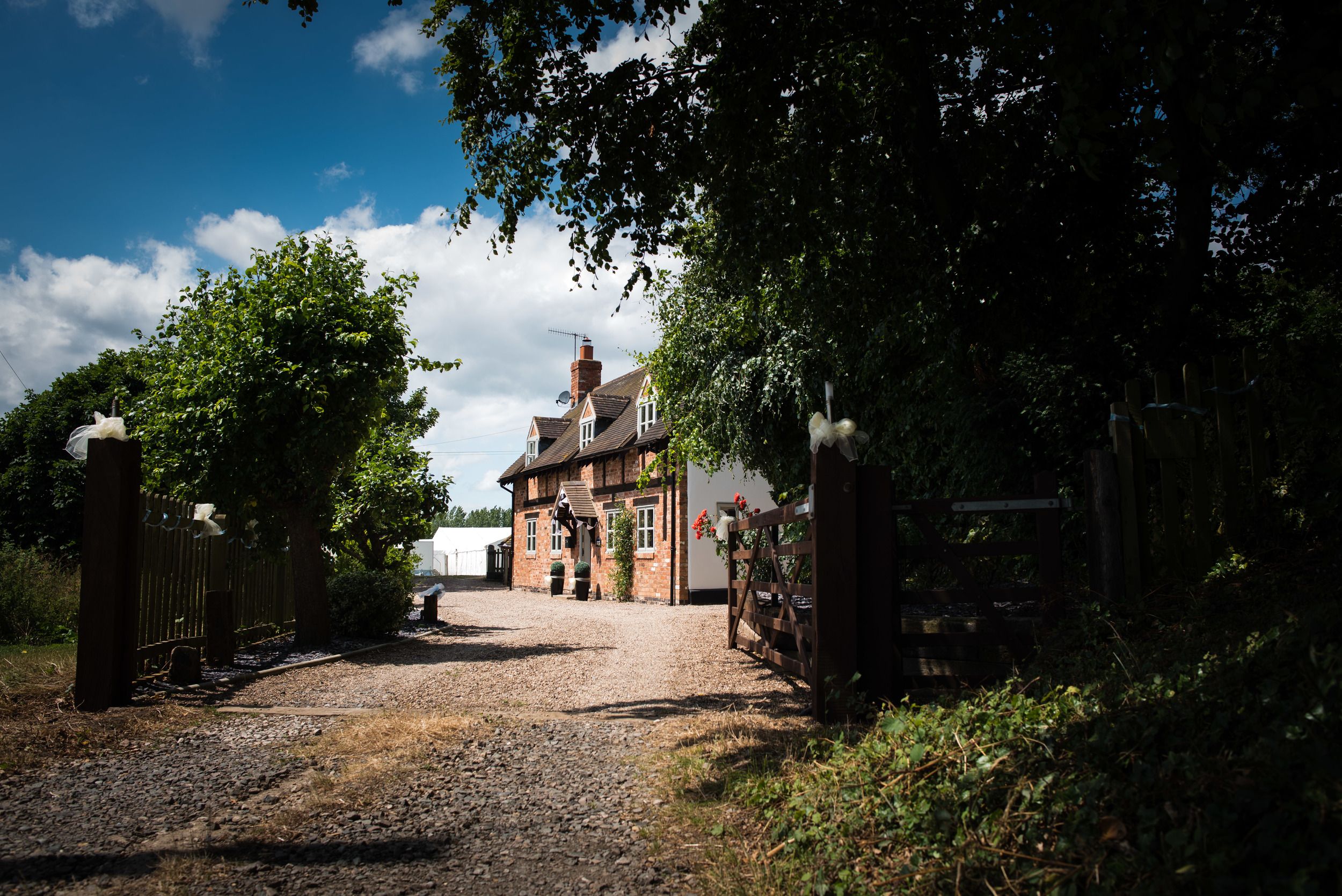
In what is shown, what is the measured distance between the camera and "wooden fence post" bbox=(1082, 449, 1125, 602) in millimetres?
4742

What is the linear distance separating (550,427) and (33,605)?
24.4 meters

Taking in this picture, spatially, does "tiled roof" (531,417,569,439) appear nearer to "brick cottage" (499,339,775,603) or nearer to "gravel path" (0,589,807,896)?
"brick cottage" (499,339,775,603)

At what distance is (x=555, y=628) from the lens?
1434 cm

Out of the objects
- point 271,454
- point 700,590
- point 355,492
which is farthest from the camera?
point 700,590

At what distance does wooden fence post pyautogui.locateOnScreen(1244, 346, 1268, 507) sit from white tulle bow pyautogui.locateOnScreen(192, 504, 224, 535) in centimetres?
890

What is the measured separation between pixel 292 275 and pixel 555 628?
733 centimetres

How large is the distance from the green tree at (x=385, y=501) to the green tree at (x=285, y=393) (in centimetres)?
357

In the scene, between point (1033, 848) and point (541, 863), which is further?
point (541, 863)

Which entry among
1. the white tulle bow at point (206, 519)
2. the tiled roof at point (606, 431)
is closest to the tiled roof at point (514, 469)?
the tiled roof at point (606, 431)

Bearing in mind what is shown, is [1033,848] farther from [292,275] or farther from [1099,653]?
[292,275]

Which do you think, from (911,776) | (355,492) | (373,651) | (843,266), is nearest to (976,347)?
(843,266)

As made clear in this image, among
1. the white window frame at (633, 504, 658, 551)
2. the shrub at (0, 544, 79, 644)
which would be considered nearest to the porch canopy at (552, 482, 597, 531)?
the white window frame at (633, 504, 658, 551)

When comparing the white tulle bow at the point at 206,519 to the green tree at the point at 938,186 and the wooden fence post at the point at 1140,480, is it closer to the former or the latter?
the green tree at the point at 938,186

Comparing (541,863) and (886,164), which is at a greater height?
(886,164)
